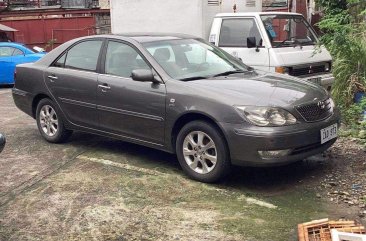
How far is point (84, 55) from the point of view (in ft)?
20.4

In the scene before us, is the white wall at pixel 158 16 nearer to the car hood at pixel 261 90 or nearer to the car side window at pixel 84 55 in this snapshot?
the car side window at pixel 84 55

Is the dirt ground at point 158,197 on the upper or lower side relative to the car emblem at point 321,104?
lower

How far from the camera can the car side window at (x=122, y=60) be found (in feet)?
18.3

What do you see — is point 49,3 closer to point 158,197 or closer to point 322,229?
point 158,197

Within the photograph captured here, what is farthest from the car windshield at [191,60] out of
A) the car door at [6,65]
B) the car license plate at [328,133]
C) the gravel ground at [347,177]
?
the car door at [6,65]

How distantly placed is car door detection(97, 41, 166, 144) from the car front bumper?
911 millimetres

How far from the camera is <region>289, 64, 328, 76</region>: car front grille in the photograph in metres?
7.82

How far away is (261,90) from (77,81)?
2423 mm

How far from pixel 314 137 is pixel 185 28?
4912 mm

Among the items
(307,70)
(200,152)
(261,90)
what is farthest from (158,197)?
(307,70)

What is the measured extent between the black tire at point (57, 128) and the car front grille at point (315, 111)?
3.25 m

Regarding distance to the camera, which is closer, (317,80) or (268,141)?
(268,141)

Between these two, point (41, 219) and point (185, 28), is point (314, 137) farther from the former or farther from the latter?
point (185, 28)

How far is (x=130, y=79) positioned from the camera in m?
5.52
